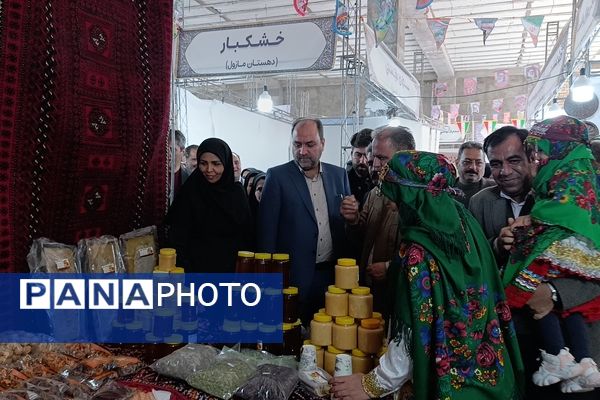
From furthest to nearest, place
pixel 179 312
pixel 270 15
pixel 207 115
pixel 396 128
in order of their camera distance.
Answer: pixel 270 15 → pixel 207 115 → pixel 396 128 → pixel 179 312

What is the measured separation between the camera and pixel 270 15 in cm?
814

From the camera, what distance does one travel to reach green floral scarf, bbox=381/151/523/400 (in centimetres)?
109

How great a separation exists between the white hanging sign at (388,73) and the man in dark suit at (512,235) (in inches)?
85.7

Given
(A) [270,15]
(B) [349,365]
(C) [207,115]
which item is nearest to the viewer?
(B) [349,365]

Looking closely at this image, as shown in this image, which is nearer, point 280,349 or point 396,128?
point 280,349

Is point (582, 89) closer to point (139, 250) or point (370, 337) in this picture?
point (370, 337)

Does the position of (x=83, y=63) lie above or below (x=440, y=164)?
above

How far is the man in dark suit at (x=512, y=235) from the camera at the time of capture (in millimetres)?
1244

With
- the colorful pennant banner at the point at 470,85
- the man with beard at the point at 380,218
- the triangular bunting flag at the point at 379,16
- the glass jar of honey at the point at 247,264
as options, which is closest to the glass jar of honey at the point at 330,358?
the glass jar of honey at the point at 247,264

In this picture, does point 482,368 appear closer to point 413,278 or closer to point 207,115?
point 413,278

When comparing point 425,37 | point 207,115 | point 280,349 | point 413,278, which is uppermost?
point 425,37

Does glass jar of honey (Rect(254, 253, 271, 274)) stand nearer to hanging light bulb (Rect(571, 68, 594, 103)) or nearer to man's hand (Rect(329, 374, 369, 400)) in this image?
man's hand (Rect(329, 374, 369, 400))

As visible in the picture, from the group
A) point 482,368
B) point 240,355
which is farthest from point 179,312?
point 482,368

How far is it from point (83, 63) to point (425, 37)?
7.89 m
